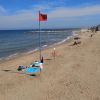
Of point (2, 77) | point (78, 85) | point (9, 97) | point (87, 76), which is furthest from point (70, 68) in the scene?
point (9, 97)

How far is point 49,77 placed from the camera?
12875 millimetres

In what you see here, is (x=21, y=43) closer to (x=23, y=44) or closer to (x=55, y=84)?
(x=23, y=44)

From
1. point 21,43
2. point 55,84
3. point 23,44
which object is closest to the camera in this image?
point 55,84

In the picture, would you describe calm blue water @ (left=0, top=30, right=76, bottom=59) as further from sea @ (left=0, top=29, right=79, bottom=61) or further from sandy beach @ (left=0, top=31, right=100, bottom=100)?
sandy beach @ (left=0, top=31, right=100, bottom=100)

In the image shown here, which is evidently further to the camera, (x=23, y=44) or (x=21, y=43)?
(x=21, y=43)

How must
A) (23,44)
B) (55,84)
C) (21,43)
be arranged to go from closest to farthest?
(55,84) < (23,44) < (21,43)

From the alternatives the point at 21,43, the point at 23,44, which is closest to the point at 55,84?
the point at 23,44

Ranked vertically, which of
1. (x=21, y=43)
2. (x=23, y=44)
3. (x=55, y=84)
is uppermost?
(x=55, y=84)

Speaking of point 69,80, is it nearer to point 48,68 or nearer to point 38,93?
point 38,93

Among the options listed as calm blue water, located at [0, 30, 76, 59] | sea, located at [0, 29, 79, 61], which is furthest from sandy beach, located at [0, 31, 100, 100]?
calm blue water, located at [0, 30, 76, 59]

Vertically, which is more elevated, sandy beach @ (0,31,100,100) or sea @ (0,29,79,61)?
sandy beach @ (0,31,100,100)

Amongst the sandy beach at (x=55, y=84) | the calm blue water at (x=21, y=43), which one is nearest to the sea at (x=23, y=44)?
the calm blue water at (x=21, y=43)

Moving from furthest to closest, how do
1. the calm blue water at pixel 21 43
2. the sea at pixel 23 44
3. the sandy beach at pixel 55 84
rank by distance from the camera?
the calm blue water at pixel 21 43, the sea at pixel 23 44, the sandy beach at pixel 55 84

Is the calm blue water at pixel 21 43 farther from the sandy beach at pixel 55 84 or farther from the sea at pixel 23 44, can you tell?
the sandy beach at pixel 55 84
